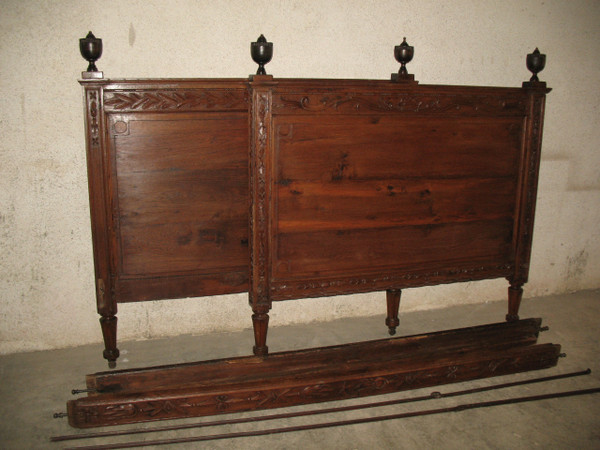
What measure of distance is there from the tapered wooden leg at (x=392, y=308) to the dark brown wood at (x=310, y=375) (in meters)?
0.35

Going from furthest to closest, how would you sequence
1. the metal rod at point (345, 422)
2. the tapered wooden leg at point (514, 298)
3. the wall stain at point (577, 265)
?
the wall stain at point (577, 265) → the tapered wooden leg at point (514, 298) → the metal rod at point (345, 422)

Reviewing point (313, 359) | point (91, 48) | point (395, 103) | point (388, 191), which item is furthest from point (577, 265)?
point (91, 48)

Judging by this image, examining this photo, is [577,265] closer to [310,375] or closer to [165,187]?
[310,375]

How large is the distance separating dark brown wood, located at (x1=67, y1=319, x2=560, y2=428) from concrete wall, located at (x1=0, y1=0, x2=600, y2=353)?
0.68 metres

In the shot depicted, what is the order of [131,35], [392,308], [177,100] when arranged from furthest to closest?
[392,308] → [131,35] → [177,100]

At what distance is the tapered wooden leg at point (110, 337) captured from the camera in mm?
2305

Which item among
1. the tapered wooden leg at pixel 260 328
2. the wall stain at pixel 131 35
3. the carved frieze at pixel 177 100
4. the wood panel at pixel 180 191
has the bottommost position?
the tapered wooden leg at pixel 260 328

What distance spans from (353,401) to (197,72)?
71.1 inches

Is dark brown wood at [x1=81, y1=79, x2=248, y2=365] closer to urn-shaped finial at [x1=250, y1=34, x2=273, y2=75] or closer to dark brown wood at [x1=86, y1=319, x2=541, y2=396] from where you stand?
urn-shaped finial at [x1=250, y1=34, x2=273, y2=75]

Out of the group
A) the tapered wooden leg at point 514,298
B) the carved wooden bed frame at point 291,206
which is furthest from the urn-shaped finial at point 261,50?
the tapered wooden leg at point 514,298

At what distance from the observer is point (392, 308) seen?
2.88m

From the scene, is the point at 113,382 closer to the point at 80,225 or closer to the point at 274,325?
the point at 80,225

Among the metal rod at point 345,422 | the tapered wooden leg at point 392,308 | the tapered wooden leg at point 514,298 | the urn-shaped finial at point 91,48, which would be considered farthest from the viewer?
the tapered wooden leg at point 392,308

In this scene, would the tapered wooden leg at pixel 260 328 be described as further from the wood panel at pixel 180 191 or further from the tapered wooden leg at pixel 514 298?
the tapered wooden leg at pixel 514 298
